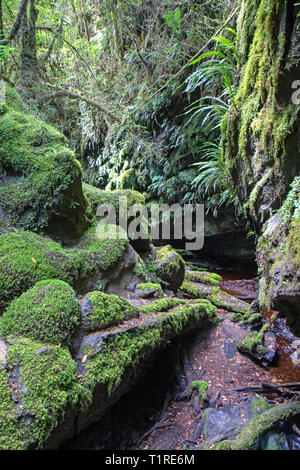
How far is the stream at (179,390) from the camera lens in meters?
2.34

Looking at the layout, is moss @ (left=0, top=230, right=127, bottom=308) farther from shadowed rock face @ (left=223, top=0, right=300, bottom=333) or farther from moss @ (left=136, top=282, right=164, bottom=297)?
shadowed rock face @ (left=223, top=0, right=300, bottom=333)

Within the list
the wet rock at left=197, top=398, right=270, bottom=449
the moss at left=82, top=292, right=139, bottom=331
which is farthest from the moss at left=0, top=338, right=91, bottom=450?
the wet rock at left=197, top=398, right=270, bottom=449

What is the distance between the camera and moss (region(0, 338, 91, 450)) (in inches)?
60.6

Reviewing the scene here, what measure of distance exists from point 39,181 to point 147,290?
223 centimetres

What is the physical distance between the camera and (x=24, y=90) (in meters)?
5.43

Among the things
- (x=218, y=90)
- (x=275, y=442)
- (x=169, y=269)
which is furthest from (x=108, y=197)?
(x=218, y=90)

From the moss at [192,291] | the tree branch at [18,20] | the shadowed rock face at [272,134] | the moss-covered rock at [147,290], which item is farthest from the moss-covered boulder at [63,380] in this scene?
the tree branch at [18,20]

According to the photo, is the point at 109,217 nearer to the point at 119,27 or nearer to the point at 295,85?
the point at 295,85

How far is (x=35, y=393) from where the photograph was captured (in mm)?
1680

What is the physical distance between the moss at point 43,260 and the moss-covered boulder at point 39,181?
327 mm

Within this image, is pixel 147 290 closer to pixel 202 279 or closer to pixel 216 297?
pixel 216 297

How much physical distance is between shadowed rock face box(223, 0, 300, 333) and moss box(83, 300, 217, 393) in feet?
3.72
